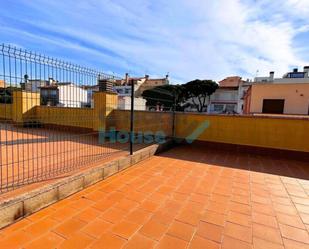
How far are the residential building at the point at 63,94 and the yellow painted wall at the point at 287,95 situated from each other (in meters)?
13.0

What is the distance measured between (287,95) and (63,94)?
14.0 m

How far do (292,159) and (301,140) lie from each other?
54cm

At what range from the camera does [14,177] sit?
9.36 ft

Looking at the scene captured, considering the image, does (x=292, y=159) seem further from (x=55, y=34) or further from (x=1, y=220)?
(x=55, y=34)

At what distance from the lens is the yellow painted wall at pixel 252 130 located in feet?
15.9

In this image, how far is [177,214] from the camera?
2.18 m

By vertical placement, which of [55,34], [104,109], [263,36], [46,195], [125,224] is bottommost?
[125,224]

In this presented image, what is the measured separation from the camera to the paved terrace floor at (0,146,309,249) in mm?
1714

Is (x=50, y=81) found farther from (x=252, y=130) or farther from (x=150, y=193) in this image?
(x=252, y=130)

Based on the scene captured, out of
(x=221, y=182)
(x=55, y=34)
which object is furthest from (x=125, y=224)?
(x=55, y=34)

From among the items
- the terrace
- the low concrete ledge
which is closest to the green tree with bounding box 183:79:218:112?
the terrace

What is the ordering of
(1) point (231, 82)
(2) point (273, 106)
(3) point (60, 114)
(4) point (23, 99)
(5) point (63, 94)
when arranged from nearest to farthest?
(5) point (63, 94)
(4) point (23, 99)
(3) point (60, 114)
(2) point (273, 106)
(1) point (231, 82)

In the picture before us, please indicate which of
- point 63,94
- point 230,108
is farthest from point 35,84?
point 230,108

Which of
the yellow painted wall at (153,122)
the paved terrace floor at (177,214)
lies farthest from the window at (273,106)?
the paved terrace floor at (177,214)
